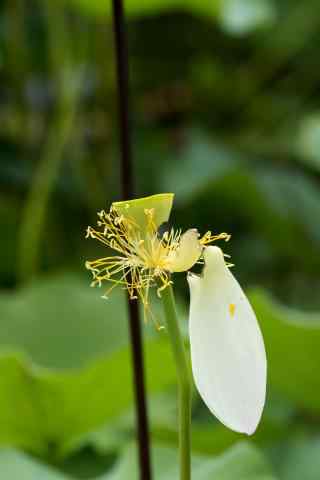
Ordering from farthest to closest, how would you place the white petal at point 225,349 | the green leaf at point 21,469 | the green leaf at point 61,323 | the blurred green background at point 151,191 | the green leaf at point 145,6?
the green leaf at point 145,6
the green leaf at point 61,323
the blurred green background at point 151,191
the green leaf at point 21,469
the white petal at point 225,349

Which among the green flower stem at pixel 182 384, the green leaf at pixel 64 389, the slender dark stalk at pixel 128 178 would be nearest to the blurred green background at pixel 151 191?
the green leaf at pixel 64 389

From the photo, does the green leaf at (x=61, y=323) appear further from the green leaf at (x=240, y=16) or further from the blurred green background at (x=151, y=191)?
the green leaf at (x=240, y=16)

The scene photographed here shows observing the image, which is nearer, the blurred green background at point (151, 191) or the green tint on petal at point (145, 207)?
the green tint on petal at point (145, 207)

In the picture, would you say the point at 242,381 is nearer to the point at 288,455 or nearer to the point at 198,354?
the point at 198,354

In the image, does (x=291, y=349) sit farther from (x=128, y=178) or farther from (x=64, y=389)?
(x=128, y=178)

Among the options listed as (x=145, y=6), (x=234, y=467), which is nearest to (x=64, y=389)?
(x=234, y=467)

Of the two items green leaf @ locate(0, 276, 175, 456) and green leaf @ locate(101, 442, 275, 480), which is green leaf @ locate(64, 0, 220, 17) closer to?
green leaf @ locate(0, 276, 175, 456)
